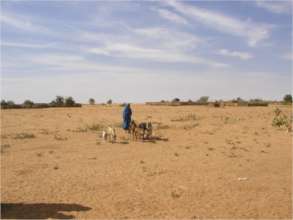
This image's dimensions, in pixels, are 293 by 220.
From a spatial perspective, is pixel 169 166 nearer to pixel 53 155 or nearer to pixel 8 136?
pixel 53 155

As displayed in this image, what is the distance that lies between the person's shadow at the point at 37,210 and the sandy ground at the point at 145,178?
0.02m

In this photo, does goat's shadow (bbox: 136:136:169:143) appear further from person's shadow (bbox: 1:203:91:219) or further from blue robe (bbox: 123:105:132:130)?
person's shadow (bbox: 1:203:91:219)

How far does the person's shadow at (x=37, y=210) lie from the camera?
9.25 metres

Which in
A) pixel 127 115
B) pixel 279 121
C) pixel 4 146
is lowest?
pixel 4 146

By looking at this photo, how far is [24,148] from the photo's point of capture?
2005cm

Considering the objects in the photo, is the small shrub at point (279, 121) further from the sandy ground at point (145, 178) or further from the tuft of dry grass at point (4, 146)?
the tuft of dry grass at point (4, 146)

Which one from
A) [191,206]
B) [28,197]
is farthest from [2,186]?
[191,206]

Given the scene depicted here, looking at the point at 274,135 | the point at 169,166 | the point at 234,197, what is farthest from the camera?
the point at 274,135

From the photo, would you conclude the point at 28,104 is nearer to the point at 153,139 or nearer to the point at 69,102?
the point at 69,102

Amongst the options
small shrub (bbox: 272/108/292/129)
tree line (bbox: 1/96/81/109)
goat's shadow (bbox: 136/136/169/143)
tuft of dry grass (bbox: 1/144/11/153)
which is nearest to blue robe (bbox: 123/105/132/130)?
goat's shadow (bbox: 136/136/169/143)

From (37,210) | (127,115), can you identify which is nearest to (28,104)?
(127,115)

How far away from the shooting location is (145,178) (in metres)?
13.4

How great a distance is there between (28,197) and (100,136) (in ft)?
47.9

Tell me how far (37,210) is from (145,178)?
451 cm
